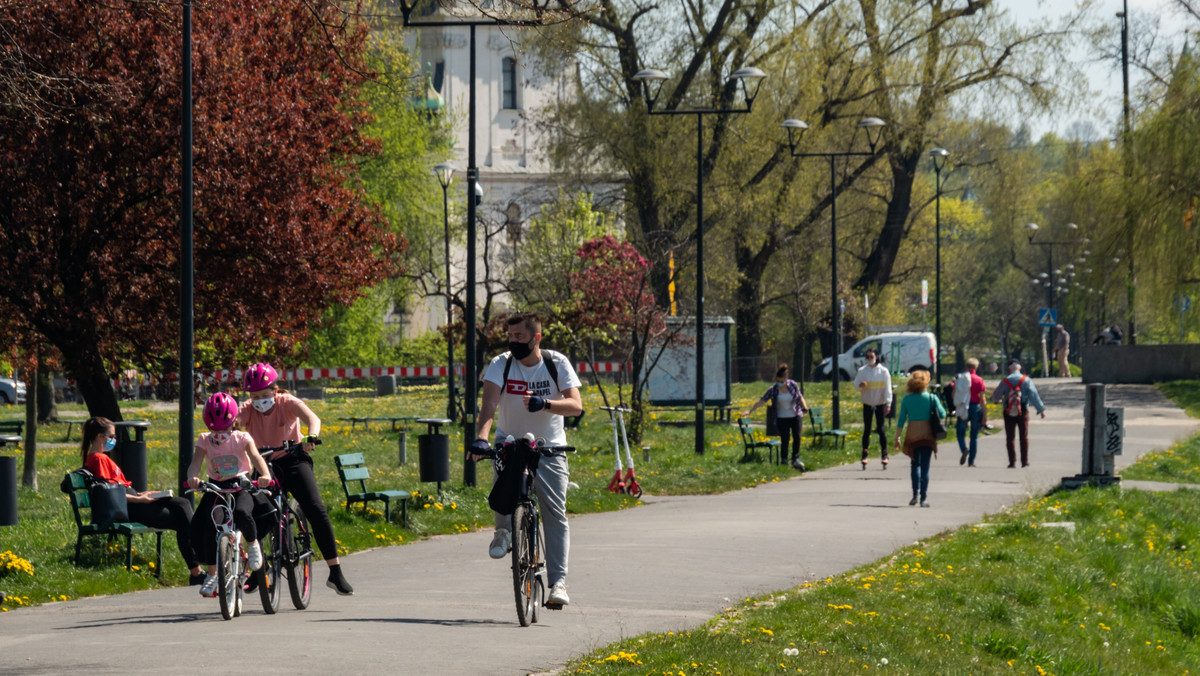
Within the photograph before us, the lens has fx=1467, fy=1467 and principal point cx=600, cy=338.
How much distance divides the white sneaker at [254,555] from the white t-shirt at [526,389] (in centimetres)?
173

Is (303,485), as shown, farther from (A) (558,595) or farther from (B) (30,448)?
(B) (30,448)

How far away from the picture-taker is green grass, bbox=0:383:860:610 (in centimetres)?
1148

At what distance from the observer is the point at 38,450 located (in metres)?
26.8

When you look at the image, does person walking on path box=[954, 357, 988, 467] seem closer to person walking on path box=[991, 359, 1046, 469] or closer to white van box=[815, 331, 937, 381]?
person walking on path box=[991, 359, 1046, 469]

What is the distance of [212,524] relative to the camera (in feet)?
29.8

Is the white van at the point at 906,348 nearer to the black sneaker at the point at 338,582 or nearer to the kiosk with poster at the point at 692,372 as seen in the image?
the kiosk with poster at the point at 692,372

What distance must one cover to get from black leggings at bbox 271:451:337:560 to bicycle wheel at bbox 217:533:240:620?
0.73 metres

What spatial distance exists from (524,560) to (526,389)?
97 centimetres

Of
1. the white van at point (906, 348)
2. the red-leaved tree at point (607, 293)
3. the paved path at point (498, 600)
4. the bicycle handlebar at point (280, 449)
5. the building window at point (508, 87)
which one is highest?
the building window at point (508, 87)

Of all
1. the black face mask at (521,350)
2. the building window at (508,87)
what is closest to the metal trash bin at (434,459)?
the black face mask at (521,350)

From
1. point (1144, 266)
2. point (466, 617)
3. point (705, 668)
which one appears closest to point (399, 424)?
point (1144, 266)

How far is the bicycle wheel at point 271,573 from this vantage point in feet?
30.3

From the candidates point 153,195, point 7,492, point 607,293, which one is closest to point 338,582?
point 7,492

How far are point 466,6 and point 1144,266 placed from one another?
97.4 ft
